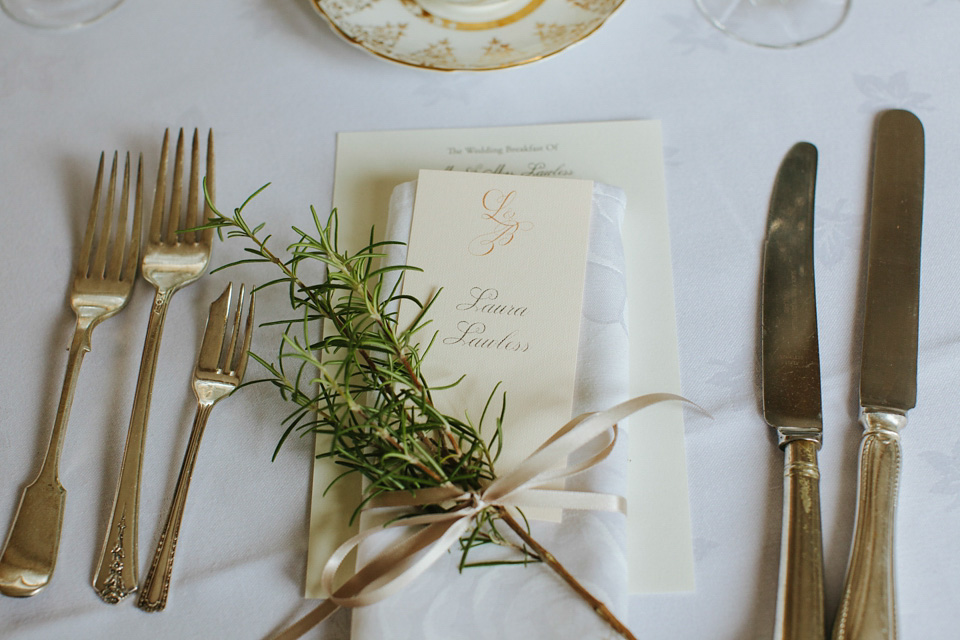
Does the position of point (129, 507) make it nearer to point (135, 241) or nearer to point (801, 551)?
point (135, 241)

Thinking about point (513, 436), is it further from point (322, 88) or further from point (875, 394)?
point (322, 88)

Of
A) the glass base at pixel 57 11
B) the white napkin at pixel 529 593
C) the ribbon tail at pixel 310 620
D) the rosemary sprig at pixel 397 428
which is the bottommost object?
the ribbon tail at pixel 310 620

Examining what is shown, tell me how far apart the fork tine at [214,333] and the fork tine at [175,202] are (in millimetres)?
97

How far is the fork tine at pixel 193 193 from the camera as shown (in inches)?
27.3

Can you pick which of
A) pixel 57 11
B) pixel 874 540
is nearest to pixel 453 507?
pixel 874 540

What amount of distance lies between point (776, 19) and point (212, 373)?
2.41ft

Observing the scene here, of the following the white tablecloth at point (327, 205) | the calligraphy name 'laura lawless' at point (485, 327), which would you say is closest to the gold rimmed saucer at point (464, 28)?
the white tablecloth at point (327, 205)

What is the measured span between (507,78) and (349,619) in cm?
59

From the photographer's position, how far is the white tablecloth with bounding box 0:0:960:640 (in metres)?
0.56

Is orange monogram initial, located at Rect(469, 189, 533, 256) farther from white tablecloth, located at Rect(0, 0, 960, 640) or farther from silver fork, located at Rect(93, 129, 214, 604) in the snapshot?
silver fork, located at Rect(93, 129, 214, 604)

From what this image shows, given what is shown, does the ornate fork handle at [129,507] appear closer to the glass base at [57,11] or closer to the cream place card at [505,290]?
the cream place card at [505,290]

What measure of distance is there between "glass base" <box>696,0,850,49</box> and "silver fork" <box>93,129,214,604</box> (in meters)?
0.61

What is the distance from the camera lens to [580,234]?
64cm

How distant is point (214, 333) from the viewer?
644 millimetres
